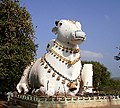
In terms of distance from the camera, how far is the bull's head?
1764cm

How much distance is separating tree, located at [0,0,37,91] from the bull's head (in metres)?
8.47

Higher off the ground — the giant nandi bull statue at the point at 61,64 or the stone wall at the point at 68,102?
the giant nandi bull statue at the point at 61,64

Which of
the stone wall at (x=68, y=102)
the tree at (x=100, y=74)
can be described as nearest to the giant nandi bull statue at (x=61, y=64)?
the stone wall at (x=68, y=102)

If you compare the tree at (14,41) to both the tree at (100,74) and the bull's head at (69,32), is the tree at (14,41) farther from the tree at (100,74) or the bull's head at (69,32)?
the tree at (100,74)

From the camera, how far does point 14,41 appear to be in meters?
27.5

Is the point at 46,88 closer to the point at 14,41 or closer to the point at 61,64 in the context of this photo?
the point at 61,64

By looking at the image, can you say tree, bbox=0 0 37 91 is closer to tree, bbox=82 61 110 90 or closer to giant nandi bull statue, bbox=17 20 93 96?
giant nandi bull statue, bbox=17 20 93 96

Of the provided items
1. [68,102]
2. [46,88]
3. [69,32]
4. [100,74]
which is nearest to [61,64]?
[46,88]

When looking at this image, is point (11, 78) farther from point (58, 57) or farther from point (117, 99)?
point (117, 99)

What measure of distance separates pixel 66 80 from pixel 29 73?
3232 millimetres

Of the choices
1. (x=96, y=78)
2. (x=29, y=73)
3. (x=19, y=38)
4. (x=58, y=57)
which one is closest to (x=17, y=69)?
(x=19, y=38)

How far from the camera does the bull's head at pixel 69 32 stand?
57.9ft

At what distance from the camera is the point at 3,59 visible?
1023 inches

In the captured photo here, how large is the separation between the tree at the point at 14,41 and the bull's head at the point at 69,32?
8.47m
